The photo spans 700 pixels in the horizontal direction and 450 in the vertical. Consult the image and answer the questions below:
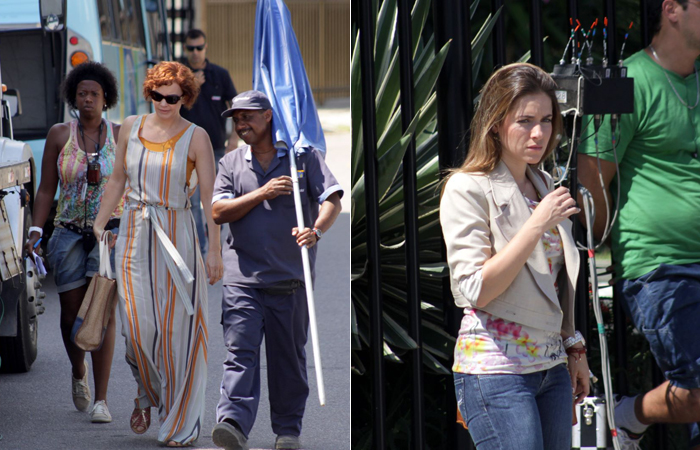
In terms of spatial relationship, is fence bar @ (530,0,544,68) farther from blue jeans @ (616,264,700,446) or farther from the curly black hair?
the curly black hair

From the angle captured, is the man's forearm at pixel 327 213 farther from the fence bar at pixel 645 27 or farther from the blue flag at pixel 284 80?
the fence bar at pixel 645 27

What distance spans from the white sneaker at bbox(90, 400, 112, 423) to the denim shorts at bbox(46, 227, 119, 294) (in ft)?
2.25

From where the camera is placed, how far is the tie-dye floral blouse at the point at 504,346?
10.5ft

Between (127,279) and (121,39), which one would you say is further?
→ (121,39)

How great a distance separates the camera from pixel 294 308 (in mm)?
5266

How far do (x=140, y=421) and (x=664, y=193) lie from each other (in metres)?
3.00

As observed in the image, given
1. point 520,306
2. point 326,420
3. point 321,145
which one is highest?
point 321,145

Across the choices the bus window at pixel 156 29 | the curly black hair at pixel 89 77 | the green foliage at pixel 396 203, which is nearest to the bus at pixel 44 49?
the bus window at pixel 156 29

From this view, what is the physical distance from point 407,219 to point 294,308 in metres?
1.63

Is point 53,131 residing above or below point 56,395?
above

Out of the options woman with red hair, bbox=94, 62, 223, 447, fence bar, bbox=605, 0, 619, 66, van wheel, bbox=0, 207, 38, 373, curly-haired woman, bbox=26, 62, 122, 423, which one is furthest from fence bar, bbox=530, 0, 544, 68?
van wheel, bbox=0, 207, 38, 373

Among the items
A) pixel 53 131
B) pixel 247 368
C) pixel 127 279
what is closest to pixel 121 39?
pixel 53 131

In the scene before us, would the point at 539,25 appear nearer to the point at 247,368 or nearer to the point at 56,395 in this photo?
the point at 247,368

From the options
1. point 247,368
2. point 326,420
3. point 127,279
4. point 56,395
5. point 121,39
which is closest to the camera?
point 247,368
